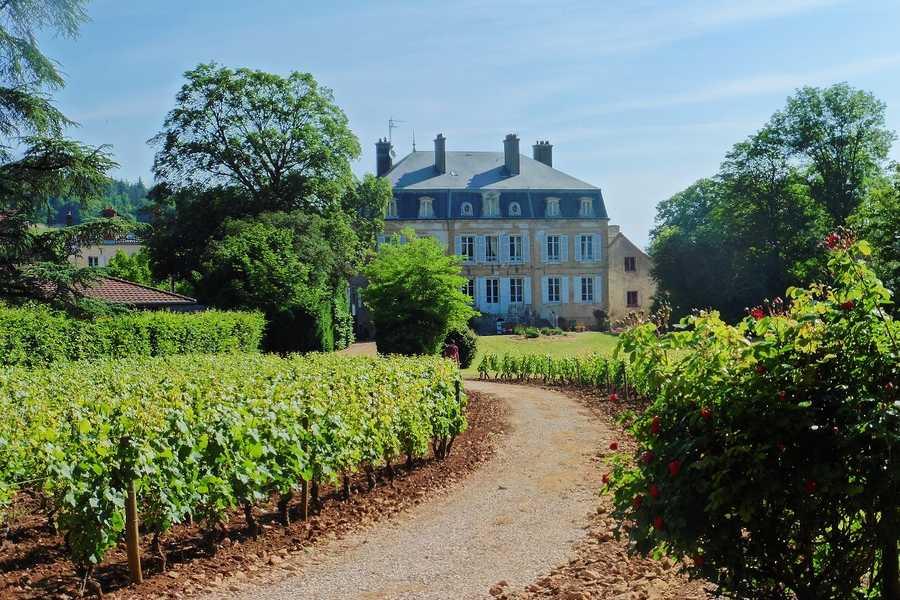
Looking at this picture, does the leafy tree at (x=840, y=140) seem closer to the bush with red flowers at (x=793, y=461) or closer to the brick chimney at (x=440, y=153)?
the brick chimney at (x=440, y=153)

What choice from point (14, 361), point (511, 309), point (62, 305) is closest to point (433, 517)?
point (14, 361)

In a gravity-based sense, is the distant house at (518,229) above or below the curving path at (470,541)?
above

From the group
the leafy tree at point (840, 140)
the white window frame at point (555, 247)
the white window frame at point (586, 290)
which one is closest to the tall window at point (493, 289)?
the white window frame at point (555, 247)

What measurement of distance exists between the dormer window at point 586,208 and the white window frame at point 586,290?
3964 mm

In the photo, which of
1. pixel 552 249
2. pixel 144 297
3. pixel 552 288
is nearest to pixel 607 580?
pixel 144 297

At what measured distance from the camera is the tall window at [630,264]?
59.7 meters

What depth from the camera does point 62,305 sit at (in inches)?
694

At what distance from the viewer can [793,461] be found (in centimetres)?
390

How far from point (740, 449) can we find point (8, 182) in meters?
16.3

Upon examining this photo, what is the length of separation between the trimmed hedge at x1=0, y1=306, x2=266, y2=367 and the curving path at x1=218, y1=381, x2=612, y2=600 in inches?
378

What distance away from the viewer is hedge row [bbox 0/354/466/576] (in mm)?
6125

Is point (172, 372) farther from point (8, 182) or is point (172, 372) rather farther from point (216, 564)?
point (8, 182)

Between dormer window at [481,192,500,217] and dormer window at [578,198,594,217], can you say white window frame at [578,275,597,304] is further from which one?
dormer window at [481,192,500,217]

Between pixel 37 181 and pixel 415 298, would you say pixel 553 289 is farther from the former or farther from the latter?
pixel 37 181
